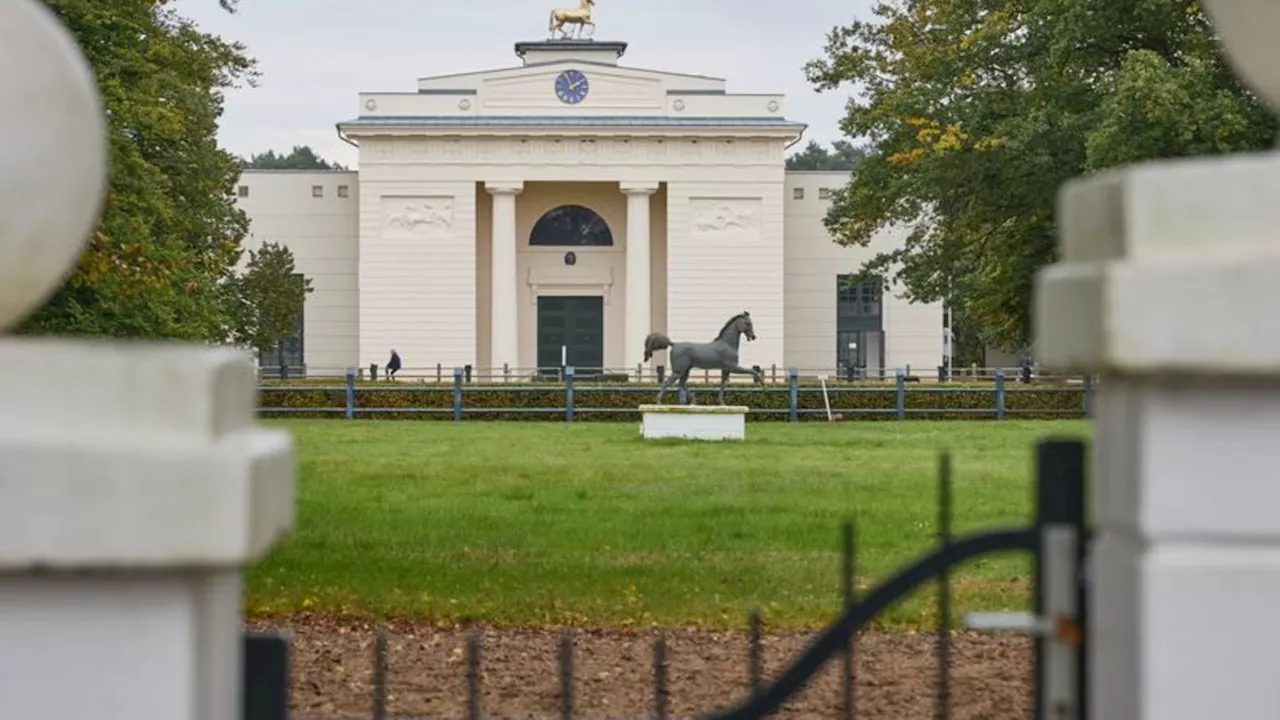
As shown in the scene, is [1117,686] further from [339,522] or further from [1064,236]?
[339,522]

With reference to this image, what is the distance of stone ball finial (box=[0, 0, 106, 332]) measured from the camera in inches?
79.9

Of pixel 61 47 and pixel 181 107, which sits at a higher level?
pixel 181 107

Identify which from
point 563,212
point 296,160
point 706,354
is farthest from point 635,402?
point 296,160

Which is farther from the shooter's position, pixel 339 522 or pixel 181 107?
pixel 181 107

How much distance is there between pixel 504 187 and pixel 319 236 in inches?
309

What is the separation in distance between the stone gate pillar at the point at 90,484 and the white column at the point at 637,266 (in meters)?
53.6

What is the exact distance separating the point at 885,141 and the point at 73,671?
101ft

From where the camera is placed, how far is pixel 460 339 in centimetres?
5591

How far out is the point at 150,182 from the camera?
1936cm

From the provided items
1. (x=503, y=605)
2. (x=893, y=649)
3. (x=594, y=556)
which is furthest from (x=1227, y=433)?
(x=594, y=556)

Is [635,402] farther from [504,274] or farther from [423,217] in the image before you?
[423,217]

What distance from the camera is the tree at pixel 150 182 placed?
14914mm

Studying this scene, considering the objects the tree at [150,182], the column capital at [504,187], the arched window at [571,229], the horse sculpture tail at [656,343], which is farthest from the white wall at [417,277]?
the horse sculpture tail at [656,343]

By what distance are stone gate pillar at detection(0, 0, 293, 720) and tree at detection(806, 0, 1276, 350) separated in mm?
20456
